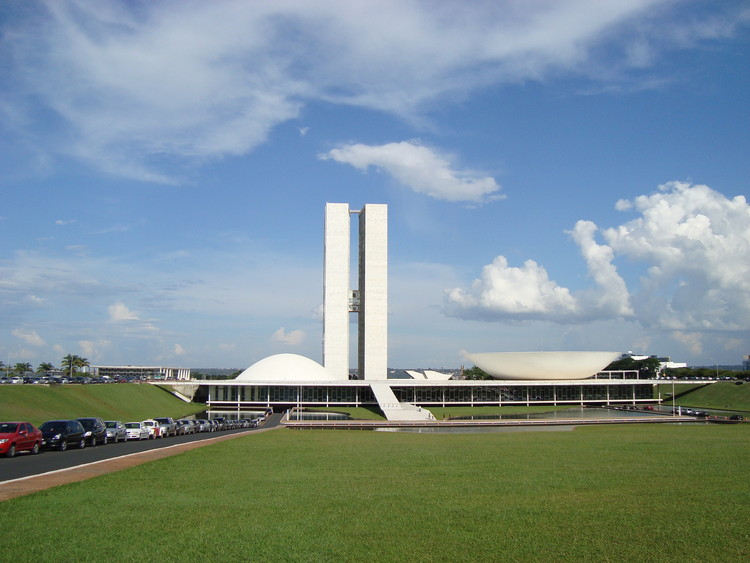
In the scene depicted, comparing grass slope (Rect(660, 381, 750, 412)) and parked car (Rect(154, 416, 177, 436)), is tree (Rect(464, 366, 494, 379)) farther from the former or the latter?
parked car (Rect(154, 416, 177, 436))

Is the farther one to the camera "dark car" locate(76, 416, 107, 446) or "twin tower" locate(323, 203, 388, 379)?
"twin tower" locate(323, 203, 388, 379)

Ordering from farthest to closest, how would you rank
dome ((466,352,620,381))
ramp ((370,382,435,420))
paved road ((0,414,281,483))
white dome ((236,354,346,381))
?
dome ((466,352,620,381))
white dome ((236,354,346,381))
ramp ((370,382,435,420))
paved road ((0,414,281,483))

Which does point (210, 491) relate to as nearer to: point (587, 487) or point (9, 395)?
point (587, 487)

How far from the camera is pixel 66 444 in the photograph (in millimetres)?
23312

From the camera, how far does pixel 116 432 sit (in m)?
27.8

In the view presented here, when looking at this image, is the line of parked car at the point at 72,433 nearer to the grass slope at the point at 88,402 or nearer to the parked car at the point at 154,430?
the parked car at the point at 154,430

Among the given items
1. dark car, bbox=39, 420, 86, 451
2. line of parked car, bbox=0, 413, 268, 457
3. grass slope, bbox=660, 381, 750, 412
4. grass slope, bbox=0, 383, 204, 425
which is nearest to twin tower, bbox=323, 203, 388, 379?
grass slope, bbox=0, 383, 204, 425

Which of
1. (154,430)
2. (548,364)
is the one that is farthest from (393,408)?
(154,430)

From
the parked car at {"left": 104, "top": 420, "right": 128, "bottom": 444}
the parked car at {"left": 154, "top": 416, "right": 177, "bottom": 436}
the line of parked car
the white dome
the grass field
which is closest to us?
the grass field

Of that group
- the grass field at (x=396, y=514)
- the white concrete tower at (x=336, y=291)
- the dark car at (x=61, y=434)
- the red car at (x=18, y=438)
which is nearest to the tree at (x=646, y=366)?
the white concrete tower at (x=336, y=291)

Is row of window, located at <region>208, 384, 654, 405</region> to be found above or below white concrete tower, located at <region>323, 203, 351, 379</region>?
below

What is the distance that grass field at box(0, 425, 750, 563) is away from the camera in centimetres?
789

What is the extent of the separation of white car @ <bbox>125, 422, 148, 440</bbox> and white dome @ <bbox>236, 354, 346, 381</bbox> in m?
47.8

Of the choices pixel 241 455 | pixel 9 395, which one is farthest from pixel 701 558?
pixel 9 395
